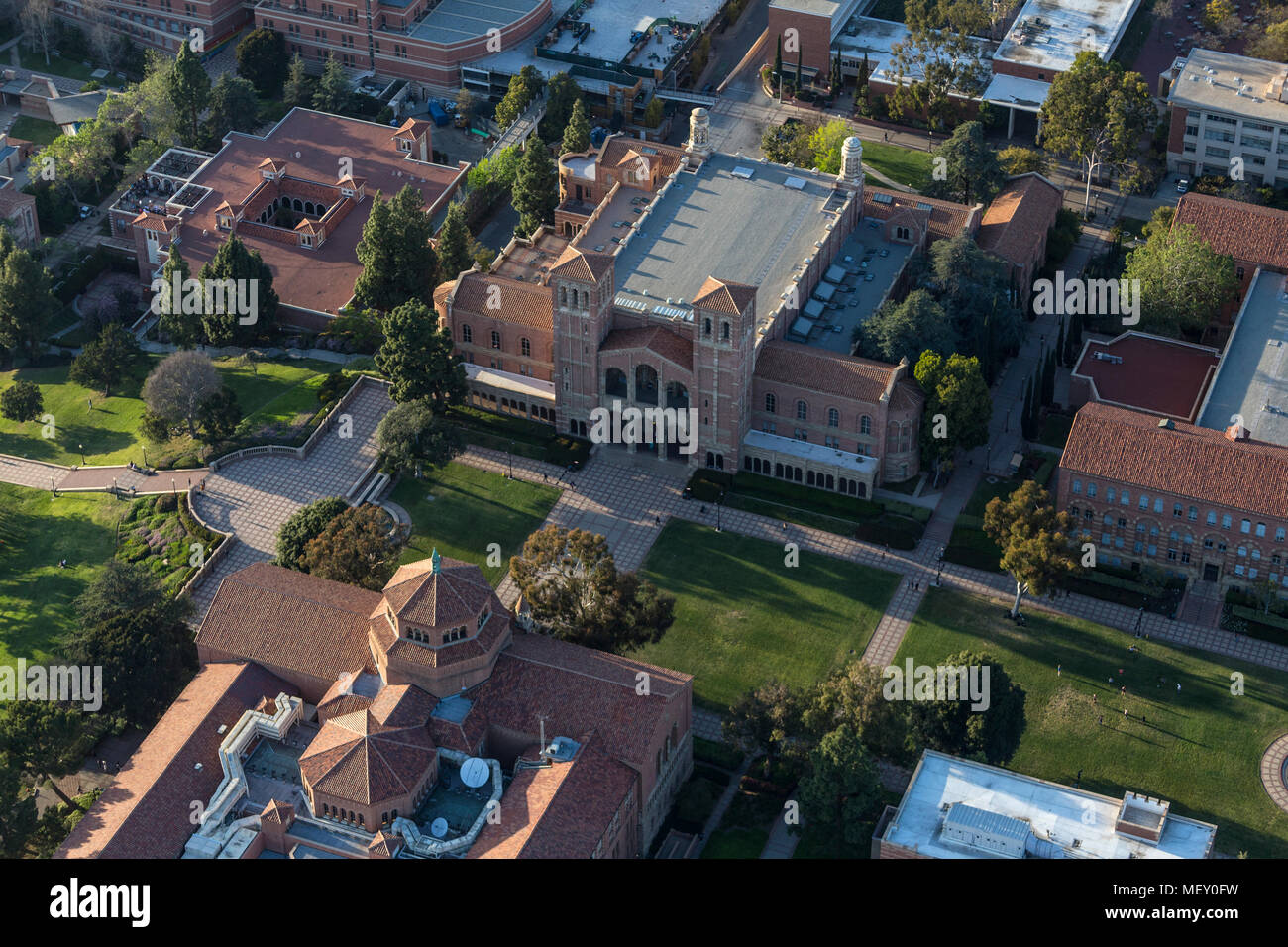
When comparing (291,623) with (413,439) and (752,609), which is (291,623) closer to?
(413,439)

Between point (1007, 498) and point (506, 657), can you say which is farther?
point (1007, 498)

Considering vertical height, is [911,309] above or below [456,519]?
above

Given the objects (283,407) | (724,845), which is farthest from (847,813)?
(283,407)

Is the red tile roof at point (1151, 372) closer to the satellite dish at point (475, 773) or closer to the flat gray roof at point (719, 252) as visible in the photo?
the flat gray roof at point (719, 252)

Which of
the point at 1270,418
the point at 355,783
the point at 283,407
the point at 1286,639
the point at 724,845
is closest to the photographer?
the point at 355,783

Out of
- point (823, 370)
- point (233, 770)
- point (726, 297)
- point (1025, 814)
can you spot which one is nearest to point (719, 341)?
point (726, 297)

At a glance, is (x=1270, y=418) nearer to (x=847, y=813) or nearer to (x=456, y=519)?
(x=847, y=813)

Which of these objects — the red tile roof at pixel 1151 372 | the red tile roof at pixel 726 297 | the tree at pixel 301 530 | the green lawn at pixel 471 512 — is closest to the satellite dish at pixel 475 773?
the tree at pixel 301 530
